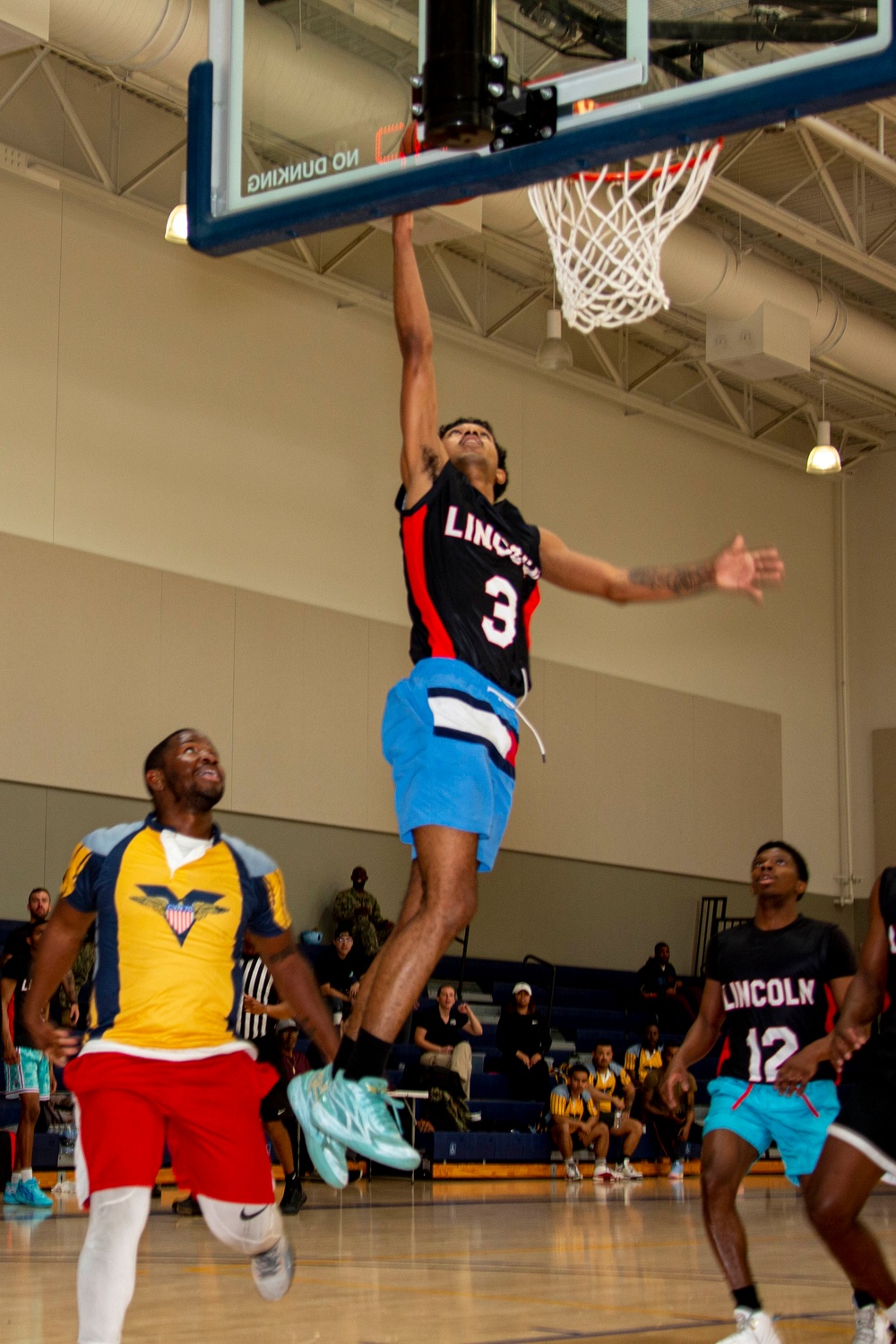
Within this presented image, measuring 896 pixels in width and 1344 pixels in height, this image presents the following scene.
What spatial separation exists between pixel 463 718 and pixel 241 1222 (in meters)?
1.68

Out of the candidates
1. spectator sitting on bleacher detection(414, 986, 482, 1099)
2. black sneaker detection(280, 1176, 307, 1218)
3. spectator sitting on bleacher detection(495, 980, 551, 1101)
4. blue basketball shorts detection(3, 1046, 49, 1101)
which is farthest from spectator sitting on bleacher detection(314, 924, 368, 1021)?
blue basketball shorts detection(3, 1046, 49, 1101)

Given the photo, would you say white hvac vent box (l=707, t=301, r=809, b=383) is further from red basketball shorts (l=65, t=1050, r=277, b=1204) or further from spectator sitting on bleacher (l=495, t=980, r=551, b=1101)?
red basketball shorts (l=65, t=1050, r=277, b=1204)

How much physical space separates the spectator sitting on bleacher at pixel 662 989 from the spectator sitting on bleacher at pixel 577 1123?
11.5ft

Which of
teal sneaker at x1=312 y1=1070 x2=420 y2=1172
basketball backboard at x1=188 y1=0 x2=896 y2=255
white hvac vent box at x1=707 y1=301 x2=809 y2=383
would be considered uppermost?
white hvac vent box at x1=707 y1=301 x2=809 y2=383

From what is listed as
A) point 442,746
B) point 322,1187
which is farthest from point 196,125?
point 322,1187

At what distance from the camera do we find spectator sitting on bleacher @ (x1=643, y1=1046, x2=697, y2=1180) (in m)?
16.5

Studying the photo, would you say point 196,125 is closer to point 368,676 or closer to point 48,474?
point 48,474

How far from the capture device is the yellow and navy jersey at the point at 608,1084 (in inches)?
625

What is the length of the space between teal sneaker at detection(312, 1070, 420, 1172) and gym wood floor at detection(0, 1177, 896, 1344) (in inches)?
59.3

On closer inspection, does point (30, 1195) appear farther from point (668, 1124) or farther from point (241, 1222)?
point (668, 1124)

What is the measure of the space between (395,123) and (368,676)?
13551 mm

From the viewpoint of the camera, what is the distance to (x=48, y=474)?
1594 cm

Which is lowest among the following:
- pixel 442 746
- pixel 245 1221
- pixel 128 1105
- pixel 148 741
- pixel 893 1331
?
pixel 893 1331

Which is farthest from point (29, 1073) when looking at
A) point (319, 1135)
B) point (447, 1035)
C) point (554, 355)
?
point (554, 355)
